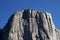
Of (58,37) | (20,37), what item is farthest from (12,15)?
(58,37)

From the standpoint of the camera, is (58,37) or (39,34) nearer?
(39,34)

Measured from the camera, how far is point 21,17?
45562 mm

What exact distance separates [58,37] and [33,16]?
641 centimetres

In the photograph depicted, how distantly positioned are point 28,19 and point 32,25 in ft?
4.30

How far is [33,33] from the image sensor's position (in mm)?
43656

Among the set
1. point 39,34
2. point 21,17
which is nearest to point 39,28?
point 39,34

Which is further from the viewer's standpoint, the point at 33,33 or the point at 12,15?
the point at 12,15

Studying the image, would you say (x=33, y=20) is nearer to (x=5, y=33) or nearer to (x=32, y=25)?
(x=32, y=25)

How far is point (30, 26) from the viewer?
1746 inches

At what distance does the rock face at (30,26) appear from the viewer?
43688mm

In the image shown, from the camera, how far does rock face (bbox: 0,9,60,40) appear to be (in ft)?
143

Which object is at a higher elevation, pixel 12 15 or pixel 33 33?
pixel 12 15

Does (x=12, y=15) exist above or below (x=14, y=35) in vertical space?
above

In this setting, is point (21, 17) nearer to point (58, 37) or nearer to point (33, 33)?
point (33, 33)
